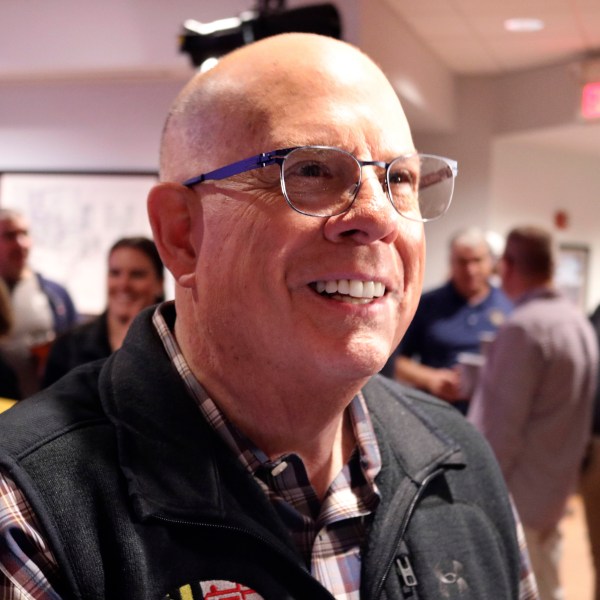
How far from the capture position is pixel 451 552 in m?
1.08

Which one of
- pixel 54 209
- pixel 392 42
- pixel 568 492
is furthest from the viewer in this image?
pixel 54 209

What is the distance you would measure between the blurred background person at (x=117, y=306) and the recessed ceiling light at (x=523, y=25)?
132 inches

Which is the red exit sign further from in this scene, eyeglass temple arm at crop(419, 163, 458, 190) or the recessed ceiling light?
eyeglass temple arm at crop(419, 163, 458, 190)

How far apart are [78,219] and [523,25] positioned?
328 cm

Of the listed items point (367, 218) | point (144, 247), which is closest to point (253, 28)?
point (144, 247)

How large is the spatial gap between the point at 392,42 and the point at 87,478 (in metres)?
4.35

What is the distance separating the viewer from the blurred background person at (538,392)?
287 centimetres

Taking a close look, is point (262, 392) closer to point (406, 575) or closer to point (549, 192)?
point (406, 575)

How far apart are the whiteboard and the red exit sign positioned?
11.3ft

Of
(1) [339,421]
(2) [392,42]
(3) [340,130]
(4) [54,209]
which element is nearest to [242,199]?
(3) [340,130]

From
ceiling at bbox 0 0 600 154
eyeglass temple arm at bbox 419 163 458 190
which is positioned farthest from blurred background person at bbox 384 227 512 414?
eyeglass temple arm at bbox 419 163 458 190

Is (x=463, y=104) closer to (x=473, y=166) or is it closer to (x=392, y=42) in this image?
(x=473, y=166)

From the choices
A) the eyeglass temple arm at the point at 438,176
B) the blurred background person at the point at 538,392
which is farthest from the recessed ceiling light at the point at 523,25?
the eyeglass temple arm at the point at 438,176

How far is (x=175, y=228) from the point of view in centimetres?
109
